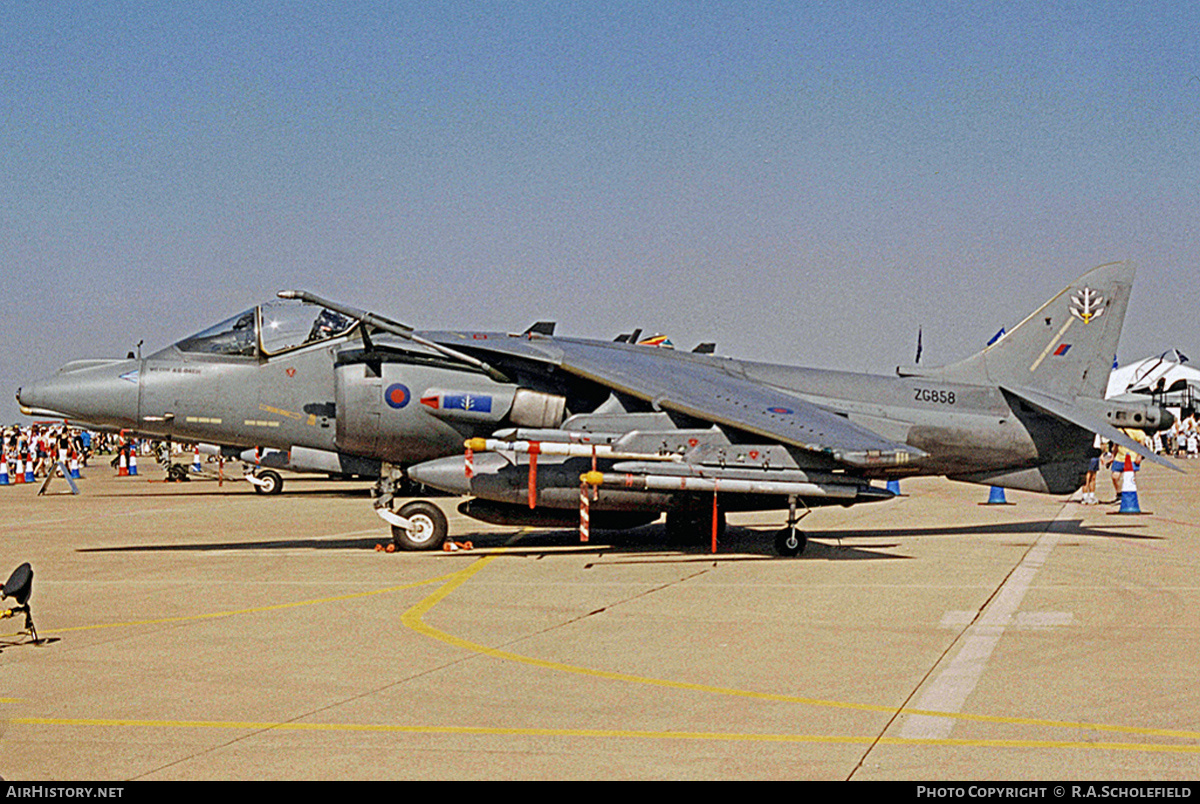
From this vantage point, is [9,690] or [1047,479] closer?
[9,690]

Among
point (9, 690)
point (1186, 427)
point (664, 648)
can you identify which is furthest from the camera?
point (1186, 427)

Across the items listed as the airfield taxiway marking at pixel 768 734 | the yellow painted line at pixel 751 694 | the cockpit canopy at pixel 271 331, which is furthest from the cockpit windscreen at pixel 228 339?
the airfield taxiway marking at pixel 768 734

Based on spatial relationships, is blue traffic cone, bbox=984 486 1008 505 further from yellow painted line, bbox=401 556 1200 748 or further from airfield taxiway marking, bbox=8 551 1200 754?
airfield taxiway marking, bbox=8 551 1200 754

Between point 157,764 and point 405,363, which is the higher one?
point 405,363

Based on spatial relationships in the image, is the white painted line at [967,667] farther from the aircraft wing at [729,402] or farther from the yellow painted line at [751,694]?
the aircraft wing at [729,402]

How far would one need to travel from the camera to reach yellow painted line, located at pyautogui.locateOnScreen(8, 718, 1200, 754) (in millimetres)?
5641

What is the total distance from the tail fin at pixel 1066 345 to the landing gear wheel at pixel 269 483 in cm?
2029

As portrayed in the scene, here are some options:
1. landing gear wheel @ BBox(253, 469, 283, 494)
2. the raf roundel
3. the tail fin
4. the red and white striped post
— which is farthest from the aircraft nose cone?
landing gear wheel @ BBox(253, 469, 283, 494)

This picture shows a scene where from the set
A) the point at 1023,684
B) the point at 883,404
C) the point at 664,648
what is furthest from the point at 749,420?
the point at 1023,684

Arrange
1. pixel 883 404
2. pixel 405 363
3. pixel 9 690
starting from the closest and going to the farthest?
pixel 9 690
pixel 405 363
pixel 883 404

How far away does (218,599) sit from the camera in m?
10.8

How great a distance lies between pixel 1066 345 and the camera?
1648 centimetres

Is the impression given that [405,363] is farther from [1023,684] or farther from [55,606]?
[1023,684]

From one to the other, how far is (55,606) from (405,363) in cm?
556
